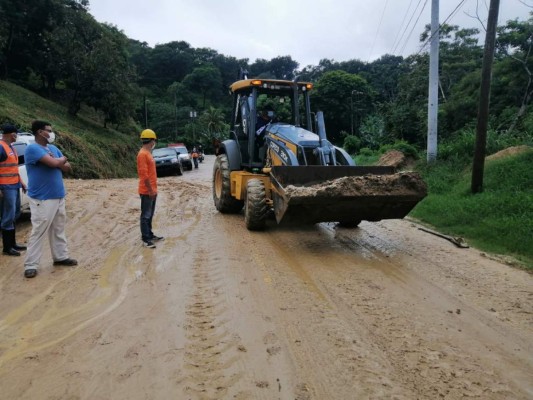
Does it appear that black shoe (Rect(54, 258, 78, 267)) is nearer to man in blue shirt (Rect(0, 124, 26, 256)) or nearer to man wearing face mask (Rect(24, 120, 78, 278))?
man wearing face mask (Rect(24, 120, 78, 278))

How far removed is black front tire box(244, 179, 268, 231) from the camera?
24.8 feet

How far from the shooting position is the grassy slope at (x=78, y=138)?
21438mm

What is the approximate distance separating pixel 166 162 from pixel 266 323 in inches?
735

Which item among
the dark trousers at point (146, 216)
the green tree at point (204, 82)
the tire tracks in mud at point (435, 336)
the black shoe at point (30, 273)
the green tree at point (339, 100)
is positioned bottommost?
the tire tracks in mud at point (435, 336)

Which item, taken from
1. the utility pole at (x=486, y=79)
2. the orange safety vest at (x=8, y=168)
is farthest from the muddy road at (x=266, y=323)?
the utility pole at (x=486, y=79)

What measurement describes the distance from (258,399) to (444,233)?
255 inches

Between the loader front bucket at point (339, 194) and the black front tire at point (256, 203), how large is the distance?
19.5 inches

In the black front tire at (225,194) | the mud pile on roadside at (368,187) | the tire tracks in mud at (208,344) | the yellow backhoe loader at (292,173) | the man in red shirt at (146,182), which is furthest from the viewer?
Result: the black front tire at (225,194)

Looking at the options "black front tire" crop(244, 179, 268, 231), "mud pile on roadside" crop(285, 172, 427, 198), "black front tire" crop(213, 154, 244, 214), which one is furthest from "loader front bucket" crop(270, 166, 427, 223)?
"black front tire" crop(213, 154, 244, 214)

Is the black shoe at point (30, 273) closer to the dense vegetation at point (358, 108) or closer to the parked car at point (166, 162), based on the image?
the dense vegetation at point (358, 108)

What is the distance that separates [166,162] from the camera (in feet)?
71.5

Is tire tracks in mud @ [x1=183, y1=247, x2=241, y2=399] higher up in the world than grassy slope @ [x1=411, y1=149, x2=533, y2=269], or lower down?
lower down

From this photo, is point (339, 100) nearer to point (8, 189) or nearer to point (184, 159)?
point (184, 159)

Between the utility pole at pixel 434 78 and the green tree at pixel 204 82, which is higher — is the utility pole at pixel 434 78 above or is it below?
below
